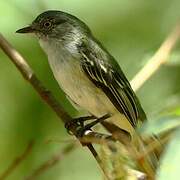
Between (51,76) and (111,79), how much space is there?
0.57 meters

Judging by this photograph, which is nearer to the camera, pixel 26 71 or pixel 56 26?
pixel 26 71

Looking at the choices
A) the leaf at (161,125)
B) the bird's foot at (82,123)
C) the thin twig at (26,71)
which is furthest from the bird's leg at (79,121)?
→ the leaf at (161,125)

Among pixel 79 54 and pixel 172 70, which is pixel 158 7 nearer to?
pixel 172 70

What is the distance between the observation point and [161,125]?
1401 mm

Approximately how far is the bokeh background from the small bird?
175mm

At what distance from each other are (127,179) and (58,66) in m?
1.62

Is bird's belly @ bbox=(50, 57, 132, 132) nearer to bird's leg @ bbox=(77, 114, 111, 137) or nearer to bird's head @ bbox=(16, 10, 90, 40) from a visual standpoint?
bird's leg @ bbox=(77, 114, 111, 137)

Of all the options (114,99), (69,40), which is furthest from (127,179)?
(69,40)

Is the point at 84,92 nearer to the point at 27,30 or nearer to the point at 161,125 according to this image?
the point at 27,30

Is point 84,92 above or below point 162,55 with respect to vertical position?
below

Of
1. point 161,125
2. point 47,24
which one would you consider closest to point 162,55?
point 161,125

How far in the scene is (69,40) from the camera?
3.70 meters

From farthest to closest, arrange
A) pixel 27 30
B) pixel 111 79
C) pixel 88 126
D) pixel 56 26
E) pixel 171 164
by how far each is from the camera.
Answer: pixel 56 26
pixel 27 30
pixel 111 79
pixel 88 126
pixel 171 164

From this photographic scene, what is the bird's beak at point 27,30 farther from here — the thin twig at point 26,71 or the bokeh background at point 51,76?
the thin twig at point 26,71
